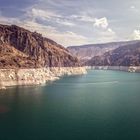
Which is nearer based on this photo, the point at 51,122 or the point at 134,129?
the point at 134,129

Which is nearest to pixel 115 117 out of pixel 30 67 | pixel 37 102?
pixel 37 102

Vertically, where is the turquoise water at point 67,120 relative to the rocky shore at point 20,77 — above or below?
below

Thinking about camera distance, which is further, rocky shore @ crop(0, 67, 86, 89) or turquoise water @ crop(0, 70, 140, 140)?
rocky shore @ crop(0, 67, 86, 89)

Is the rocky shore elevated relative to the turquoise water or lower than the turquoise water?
elevated

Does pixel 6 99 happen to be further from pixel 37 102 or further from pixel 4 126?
pixel 4 126

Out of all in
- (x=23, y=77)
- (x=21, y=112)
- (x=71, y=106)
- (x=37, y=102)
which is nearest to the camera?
(x=21, y=112)

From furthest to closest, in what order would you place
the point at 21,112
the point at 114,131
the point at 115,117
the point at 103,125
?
the point at 21,112, the point at 115,117, the point at 103,125, the point at 114,131

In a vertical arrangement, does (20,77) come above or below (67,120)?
above

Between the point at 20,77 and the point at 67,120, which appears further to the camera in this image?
the point at 20,77

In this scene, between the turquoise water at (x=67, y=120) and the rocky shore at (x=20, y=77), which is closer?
the turquoise water at (x=67, y=120)

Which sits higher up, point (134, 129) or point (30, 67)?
point (30, 67)
